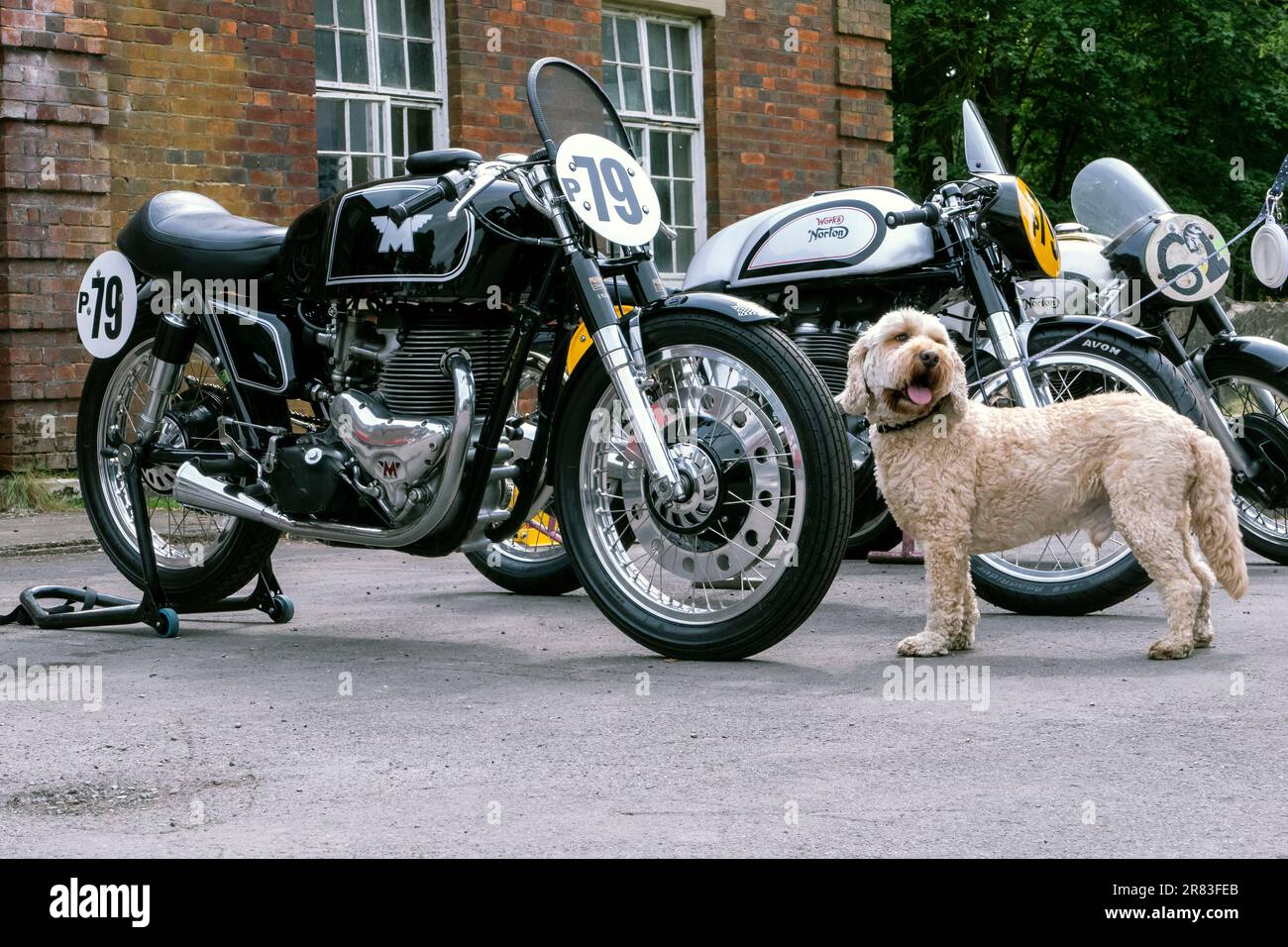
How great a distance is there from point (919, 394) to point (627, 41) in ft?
29.9

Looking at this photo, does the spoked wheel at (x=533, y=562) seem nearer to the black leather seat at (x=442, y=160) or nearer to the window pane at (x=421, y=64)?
the black leather seat at (x=442, y=160)

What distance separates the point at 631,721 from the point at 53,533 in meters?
5.72

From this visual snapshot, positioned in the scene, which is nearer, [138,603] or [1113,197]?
[138,603]

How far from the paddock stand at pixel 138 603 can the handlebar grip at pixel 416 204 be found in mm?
1455

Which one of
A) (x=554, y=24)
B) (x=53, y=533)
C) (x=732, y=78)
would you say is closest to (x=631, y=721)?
(x=53, y=533)

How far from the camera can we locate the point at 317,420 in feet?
19.4

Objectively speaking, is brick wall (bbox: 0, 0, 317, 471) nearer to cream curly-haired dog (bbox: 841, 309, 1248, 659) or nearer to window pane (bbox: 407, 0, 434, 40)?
window pane (bbox: 407, 0, 434, 40)

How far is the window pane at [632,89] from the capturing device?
45.1 ft

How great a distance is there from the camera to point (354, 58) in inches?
478

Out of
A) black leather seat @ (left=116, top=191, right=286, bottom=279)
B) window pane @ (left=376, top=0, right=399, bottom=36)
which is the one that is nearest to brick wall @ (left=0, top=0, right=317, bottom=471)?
window pane @ (left=376, top=0, right=399, bottom=36)

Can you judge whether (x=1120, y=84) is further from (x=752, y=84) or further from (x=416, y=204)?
(x=416, y=204)

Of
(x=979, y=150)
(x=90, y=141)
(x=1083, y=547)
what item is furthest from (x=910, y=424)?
(x=90, y=141)

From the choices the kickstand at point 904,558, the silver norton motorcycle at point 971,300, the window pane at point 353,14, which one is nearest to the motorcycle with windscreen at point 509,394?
the silver norton motorcycle at point 971,300
